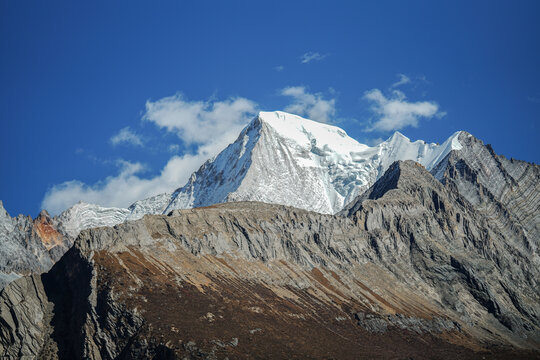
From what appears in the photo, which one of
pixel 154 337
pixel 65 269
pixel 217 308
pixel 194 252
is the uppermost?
pixel 194 252

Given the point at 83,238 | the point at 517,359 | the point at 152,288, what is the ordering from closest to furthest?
1. the point at 152,288
2. the point at 83,238
3. the point at 517,359

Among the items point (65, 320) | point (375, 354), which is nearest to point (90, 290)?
point (65, 320)

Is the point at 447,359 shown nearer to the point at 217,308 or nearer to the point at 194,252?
the point at 217,308

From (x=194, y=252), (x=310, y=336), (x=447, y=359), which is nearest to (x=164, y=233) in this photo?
(x=194, y=252)

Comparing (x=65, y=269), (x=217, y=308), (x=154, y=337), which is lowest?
(x=154, y=337)

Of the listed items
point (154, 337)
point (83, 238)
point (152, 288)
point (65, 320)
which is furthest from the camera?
point (83, 238)

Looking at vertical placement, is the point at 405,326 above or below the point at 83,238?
below

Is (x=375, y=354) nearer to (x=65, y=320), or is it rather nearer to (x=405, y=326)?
(x=405, y=326)

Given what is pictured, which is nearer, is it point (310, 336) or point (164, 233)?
point (310, 336)

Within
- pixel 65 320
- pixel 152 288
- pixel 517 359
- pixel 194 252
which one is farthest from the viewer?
pixel 194 252
